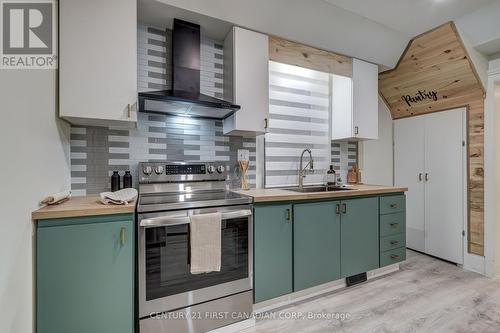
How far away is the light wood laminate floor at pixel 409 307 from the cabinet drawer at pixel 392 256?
0.52 feet

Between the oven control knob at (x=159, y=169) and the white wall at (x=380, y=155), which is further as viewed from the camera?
the white wall at (x=380, y=155)

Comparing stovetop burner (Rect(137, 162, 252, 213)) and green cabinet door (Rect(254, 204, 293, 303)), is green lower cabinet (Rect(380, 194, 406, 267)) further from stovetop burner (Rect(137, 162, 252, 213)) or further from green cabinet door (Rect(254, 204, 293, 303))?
stovetop burner (Rect(137, 162, 252, 213))

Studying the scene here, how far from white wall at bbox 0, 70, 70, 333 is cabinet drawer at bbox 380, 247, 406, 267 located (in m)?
2.85

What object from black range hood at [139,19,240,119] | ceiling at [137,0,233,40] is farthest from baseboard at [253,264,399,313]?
ceiling at [137,0,233,40]

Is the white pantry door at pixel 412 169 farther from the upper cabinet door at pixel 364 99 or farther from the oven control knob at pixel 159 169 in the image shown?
the oven control knob at pixel 159 169

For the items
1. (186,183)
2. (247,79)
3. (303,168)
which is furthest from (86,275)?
(303,168)

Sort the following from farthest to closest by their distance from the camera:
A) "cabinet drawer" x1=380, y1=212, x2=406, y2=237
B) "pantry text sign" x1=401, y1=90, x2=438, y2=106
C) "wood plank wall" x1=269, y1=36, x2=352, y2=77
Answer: "pantry text sign" x1=401, y1=90, x2=438, y2=106
"cabinet drawer" x1=380, y1=212, x2=406, y2=237
"wood plank wall" x1=269, y1=36, x2=352, y2=77

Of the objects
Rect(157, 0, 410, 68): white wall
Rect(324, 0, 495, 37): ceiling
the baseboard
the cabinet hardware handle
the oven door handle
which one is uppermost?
Rect(324, 0, 495, 37): ceiling

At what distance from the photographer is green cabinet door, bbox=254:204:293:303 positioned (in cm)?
189

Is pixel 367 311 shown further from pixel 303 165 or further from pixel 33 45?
pixel 33 45

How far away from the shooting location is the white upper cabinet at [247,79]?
2.12 metres

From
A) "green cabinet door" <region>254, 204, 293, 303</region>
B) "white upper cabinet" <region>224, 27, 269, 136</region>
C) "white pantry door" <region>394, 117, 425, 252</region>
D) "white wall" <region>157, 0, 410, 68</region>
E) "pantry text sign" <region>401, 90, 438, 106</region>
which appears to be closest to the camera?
"green cabinet door" <region>254, 204, 293, 303</region>

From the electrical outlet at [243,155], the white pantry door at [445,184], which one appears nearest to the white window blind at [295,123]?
the electrical outlet at [243,155]

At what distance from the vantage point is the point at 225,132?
91.8 inches
